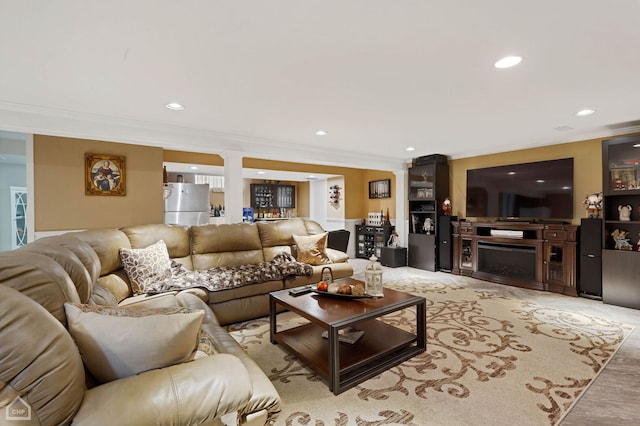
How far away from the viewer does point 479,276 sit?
5.12 m

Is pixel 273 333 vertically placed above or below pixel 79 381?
below

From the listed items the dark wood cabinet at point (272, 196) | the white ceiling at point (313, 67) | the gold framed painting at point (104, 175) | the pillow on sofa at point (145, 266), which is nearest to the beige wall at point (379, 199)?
the dark wood cabinet at point (272, 196)

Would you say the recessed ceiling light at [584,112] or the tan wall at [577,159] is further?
the tan wall at [577,159]

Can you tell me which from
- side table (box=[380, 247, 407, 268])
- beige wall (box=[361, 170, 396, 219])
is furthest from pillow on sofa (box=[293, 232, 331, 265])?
beige wall (box=[361, 170, 396, 219])

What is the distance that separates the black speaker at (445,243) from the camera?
555cm

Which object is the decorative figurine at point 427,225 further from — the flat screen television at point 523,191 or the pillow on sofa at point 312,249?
the pillow on sofa at point 312,249

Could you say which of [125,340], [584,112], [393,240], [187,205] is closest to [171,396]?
[125,340]

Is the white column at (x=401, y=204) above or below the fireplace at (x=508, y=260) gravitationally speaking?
above

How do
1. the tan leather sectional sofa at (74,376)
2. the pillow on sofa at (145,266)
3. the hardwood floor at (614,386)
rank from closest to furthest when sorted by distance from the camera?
1. the tan leather sectional sofa at (74,376)
2. the hardwood floor at (614,386)
3. the pillow on sofa at (145,266)

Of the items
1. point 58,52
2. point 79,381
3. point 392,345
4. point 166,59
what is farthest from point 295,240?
point 79,381

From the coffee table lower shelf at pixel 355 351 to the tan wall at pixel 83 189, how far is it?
2852 millimetres

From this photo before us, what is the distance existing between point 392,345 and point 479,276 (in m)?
3.48

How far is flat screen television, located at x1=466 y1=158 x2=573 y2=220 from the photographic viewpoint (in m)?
4.34

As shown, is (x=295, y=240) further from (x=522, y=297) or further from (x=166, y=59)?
(x=522, y=297)
